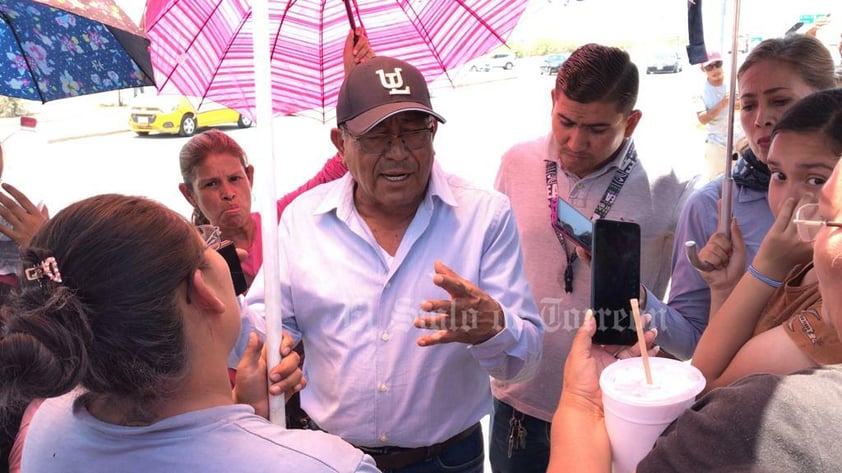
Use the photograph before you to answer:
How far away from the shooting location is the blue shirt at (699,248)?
1822 millimetres

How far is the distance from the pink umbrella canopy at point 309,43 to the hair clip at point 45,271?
1286mm

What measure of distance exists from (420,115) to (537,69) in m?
20.9

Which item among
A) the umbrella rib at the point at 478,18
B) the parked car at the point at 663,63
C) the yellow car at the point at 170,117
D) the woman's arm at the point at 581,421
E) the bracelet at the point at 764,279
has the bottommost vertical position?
the woman's arm at the point at 581,421

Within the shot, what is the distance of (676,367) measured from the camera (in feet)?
3.73

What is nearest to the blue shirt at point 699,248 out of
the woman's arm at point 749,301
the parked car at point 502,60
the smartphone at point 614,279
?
the woman's arm at point 749,301

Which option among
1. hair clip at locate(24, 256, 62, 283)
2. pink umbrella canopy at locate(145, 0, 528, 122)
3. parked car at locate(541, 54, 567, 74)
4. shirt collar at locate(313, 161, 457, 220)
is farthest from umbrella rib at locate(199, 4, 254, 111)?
parked car at locate(541, 54, 567, 74)

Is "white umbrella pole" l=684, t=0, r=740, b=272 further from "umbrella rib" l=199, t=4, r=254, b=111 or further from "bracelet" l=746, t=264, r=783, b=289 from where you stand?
"umbrella rib" l=199, t=4, r=254, b=111

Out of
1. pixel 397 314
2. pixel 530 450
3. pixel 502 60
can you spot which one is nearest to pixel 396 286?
pixel 397 314

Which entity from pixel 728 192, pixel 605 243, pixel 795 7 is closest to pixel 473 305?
pixel 605 243

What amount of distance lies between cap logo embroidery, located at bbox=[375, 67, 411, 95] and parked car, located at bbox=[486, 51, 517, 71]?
19.7m

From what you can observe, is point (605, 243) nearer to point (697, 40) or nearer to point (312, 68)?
point (697, 40)

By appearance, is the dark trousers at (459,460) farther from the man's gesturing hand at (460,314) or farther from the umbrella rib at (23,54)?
the umbrella rib at (23,54)

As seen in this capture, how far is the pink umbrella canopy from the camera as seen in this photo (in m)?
2.12

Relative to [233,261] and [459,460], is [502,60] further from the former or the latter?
[233,261]
